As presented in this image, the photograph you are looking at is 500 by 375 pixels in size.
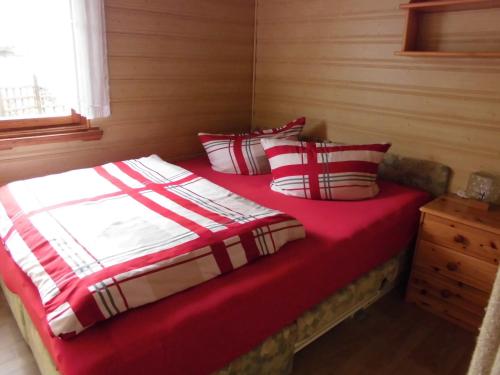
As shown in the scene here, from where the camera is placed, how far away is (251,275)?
1.43 meters

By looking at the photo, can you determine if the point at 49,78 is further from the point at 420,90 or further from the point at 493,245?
the point at 493,245

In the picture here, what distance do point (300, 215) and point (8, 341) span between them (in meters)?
1.53

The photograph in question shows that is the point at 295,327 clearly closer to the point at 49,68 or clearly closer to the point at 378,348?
the point at 378,348

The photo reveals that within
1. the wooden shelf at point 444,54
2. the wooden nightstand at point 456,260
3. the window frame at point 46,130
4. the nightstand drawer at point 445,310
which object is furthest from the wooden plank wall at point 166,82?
the nightstand drawer at point 445,310

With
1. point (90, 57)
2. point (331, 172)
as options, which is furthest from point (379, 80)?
point (90, 57)

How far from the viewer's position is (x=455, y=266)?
6.58 feet

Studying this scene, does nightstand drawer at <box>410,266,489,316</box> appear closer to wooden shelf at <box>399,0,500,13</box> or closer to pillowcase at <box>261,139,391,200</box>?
pillowcase at <box>261,139,391,200</box>

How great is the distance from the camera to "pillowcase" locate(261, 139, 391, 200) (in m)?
2.15

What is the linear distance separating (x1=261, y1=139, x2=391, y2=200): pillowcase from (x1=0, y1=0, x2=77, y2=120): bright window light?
52.1 inches

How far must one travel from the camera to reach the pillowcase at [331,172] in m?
2.15

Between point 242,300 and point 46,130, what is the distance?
5.53ft

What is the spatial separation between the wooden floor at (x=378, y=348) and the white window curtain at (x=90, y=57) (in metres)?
1.19

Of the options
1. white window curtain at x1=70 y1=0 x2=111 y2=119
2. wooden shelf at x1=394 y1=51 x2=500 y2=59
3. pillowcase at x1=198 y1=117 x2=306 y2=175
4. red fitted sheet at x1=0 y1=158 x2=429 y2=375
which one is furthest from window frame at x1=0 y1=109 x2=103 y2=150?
wooden shelf at x1=394 y1=51 x2=500 y2=59

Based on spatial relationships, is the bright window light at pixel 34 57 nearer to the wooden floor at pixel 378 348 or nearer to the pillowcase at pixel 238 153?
the pillowcase at pixel 238 153
